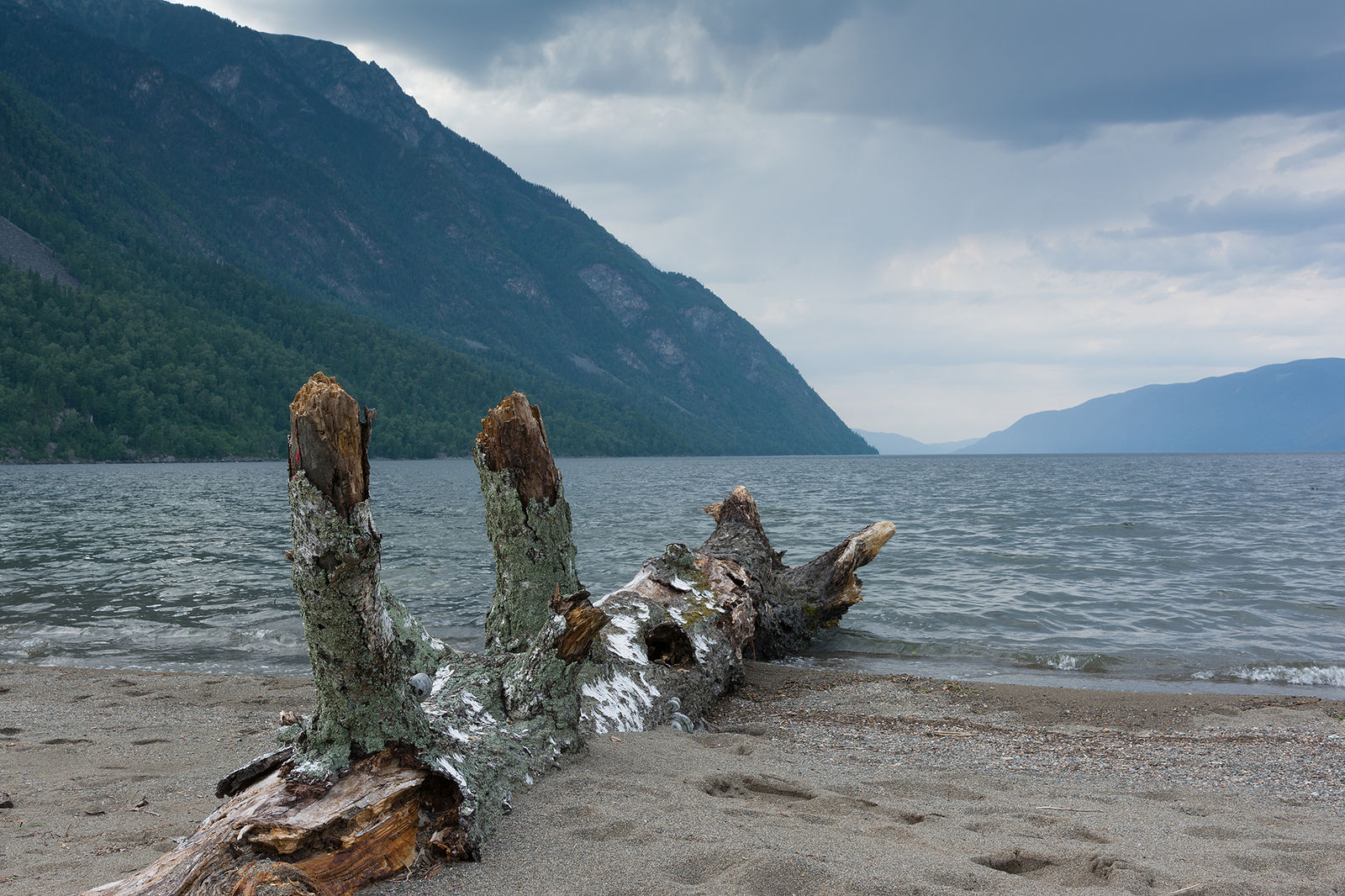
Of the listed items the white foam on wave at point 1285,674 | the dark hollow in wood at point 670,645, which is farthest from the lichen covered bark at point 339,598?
the white foam on wave at point 1285,674

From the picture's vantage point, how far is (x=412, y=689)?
154 inches

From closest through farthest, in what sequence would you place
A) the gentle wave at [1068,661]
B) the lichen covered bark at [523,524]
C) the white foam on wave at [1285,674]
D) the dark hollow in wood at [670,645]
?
the lichen covered bark at [523,524] → the dark hollow in wood at [670,645] → the white foam on wave at [1285,674] → the gentle wave at [1068,661]

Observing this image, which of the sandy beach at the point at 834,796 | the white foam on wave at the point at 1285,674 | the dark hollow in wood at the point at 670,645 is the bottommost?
the white foam on wave at the point at 1285,674

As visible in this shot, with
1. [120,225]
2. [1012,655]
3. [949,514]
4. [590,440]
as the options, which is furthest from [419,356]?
[1012,655]

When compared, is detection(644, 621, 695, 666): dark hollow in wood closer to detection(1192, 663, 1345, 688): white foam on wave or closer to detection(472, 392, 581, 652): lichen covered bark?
detection(472, 392, 581, 652): lichen covered bark

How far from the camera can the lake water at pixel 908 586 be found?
32.9 feet

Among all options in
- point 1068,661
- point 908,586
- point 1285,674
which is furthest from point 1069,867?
point 908,586

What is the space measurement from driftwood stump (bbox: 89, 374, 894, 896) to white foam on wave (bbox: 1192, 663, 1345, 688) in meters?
6.54

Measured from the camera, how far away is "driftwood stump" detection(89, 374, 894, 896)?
3002mm

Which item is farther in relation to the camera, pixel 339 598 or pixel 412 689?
pixel 412 689

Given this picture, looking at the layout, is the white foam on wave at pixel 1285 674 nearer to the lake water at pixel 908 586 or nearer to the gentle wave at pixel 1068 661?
the lake water at pixel 908 586

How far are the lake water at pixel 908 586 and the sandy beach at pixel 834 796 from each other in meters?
2.15

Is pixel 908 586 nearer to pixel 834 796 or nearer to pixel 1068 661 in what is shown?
pixel 1068 661

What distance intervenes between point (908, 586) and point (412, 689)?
12.5 metres
